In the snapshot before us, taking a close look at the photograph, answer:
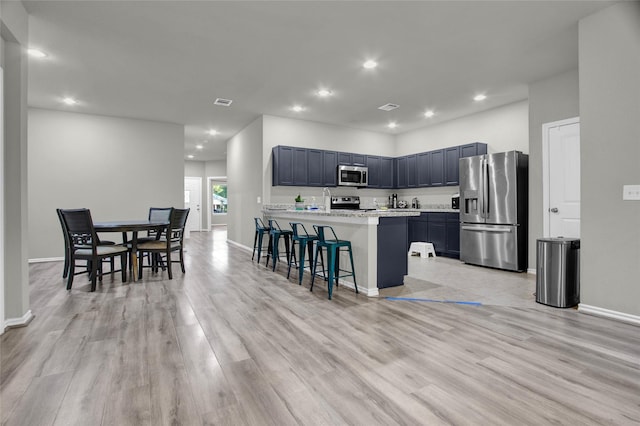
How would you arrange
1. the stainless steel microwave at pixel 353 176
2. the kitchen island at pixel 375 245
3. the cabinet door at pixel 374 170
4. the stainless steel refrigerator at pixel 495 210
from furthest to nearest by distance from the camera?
the cabinet door at pixel 374 170, the stainless steel microwave at pixel 353 176, the stainless steel refrigerator at pixel 495 210, the kitchen island at pixel 375 245

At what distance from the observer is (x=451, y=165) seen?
21.1 ft

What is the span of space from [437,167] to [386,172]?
1275mm

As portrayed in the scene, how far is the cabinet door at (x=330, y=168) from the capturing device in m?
6.65

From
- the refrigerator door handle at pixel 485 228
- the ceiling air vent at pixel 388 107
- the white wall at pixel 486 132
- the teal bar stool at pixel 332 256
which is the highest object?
the ceiling air vent at pixel 388 107

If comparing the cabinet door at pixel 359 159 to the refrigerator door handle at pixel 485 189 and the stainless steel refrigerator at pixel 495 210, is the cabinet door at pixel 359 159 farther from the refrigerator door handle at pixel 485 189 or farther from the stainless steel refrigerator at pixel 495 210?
the refrigerator door handle at pixel 485 189

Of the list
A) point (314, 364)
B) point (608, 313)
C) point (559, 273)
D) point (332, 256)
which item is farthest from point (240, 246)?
point (608, 313)

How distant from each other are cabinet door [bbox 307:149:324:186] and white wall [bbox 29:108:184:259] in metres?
2.88

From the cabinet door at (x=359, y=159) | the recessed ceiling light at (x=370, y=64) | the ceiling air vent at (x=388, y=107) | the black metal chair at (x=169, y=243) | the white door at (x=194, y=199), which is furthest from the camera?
the white door at (x=194, y=199)

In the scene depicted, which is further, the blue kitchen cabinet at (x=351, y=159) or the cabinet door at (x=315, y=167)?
the blue kitchen cabinet at (x=351, y=159)

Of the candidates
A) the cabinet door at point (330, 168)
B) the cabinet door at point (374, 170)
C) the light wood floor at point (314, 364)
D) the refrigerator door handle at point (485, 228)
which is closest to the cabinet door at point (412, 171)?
the cabinet door at point (374, 170)

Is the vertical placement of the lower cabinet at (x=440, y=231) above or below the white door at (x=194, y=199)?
below

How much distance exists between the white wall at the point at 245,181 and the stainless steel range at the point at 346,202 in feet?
5.04

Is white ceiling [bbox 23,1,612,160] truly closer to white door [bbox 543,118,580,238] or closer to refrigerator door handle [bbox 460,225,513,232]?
white door [bbox 543,118,580,238]

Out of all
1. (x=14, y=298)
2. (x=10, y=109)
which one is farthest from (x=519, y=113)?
(x=14, y=298)
